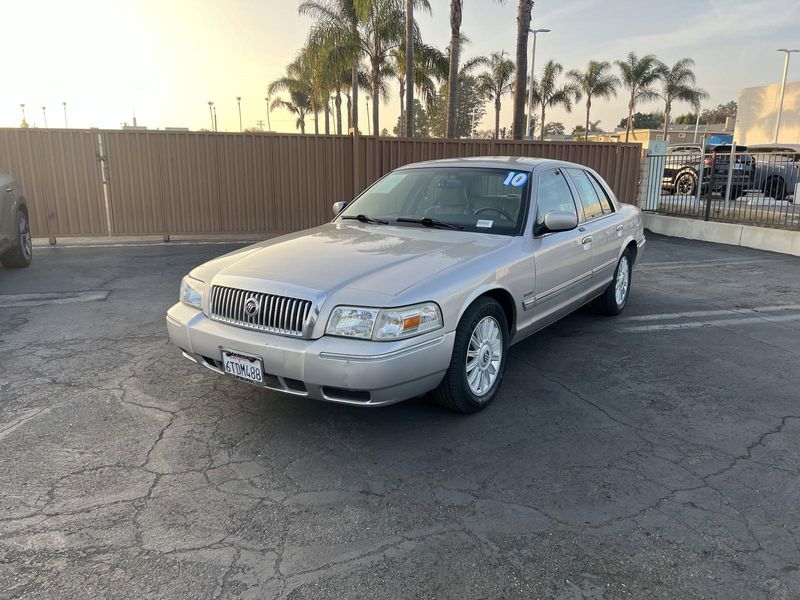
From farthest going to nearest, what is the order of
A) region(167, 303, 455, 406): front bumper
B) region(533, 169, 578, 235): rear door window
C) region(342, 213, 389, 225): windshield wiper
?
region(342, 213, 389, 225): windshield wiper < region(533, 169, 578, 235): rear door window < region(167, 303, 455, 406): front bumper

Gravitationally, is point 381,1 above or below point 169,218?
above

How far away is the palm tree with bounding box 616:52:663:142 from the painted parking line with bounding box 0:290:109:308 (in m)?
49.7

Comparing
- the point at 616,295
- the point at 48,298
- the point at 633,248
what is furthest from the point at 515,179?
the point at 48,298

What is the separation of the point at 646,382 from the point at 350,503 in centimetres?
266

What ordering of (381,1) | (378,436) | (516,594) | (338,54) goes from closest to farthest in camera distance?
1. (516,594)
2. (378,436)
3. (381,1)
4. (338,54)

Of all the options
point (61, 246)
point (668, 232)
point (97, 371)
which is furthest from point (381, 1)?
point (97, 371)

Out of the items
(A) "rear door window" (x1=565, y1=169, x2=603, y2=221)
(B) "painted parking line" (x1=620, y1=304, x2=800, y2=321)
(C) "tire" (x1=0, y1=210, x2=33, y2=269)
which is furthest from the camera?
(C) "tire" (x1=0, y1=210, x2=33, y2=269)

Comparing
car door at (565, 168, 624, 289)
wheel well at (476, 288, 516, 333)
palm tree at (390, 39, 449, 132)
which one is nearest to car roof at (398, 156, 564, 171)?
car door at (565, 168, 624, 289)

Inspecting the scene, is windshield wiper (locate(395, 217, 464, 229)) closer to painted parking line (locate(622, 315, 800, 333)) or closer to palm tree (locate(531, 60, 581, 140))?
painted parking line (locate(622, 315, 800, 333))

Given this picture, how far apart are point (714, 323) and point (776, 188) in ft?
29.1

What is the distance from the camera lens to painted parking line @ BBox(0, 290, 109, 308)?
658cm

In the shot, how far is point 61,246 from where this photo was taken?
10.8 meters

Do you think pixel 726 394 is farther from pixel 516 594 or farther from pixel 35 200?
pixel 35 200

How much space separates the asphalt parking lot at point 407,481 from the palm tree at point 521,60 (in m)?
13.3
